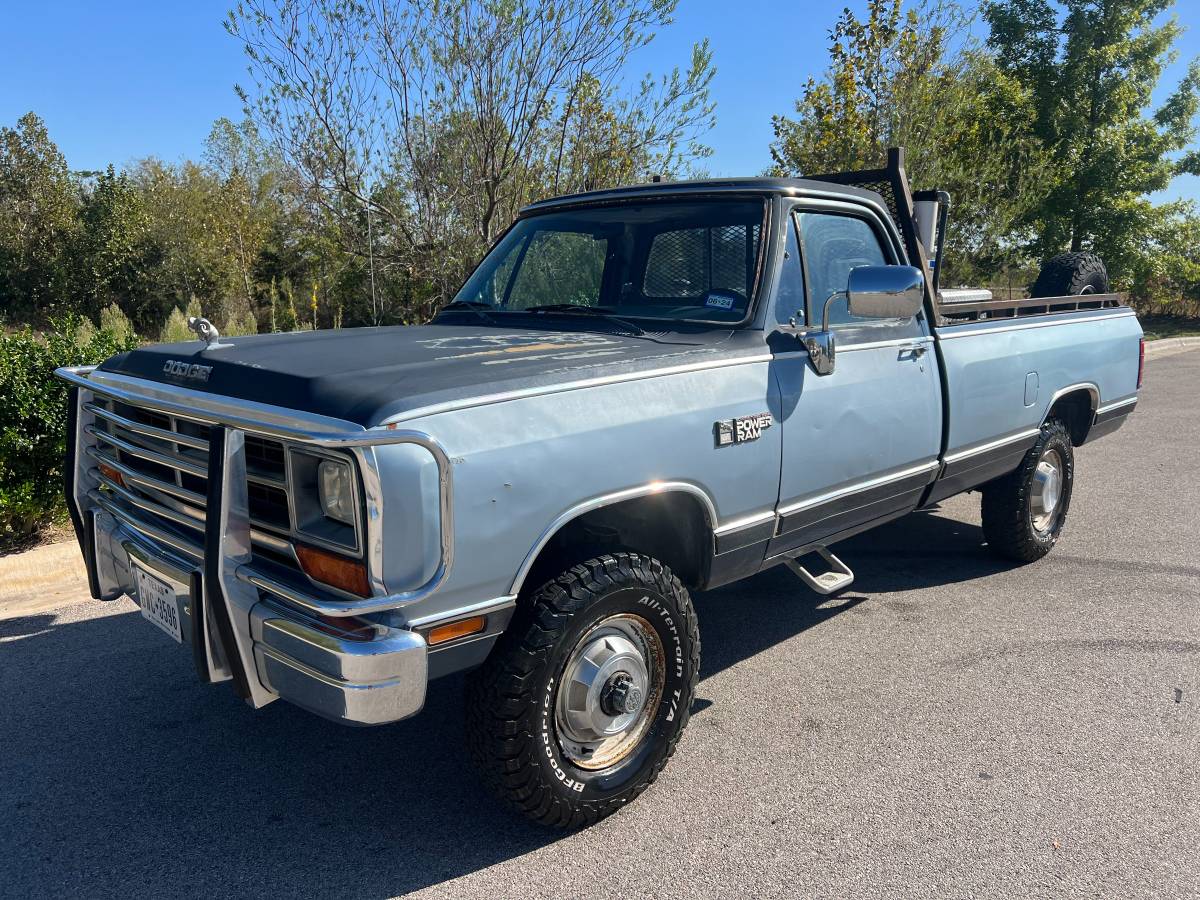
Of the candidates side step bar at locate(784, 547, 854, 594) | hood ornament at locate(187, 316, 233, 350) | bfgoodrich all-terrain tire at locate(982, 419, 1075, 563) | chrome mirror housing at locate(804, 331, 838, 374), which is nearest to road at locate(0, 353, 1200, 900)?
side step bar at locate(784, 547, 854, 594)

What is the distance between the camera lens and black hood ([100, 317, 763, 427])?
2.47m

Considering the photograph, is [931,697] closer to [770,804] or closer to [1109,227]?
[770,804]

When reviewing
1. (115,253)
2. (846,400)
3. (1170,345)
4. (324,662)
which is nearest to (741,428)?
(846,400)

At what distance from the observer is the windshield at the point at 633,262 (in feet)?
12.0

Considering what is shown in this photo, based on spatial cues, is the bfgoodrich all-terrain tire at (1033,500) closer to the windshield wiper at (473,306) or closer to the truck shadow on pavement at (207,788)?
the truck shadow on pavement at (207,788)

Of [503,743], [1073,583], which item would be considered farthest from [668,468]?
[1073,583]

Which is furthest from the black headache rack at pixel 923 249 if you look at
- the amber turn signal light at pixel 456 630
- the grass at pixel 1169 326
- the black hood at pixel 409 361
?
the grass at pixel 1169 326

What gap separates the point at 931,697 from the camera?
149 inches

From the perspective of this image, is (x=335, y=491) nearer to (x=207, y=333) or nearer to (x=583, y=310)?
(x=207, y=333)

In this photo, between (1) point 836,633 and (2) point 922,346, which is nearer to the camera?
(2) point 922,346

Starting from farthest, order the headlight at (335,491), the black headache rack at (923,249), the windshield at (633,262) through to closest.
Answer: the black headache rack at (923,249) < the windshield at (633,262) < the headlight at (335,491)

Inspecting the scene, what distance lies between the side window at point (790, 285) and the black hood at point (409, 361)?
0.79 ft

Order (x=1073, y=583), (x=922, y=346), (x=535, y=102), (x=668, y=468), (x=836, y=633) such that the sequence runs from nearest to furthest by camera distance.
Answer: (x=668, y=468)
(x=922, y=346)
(x=836, y=633)
(x=1073, y=583)
(x=535, y=102)

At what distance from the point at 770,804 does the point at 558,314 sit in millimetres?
2114
